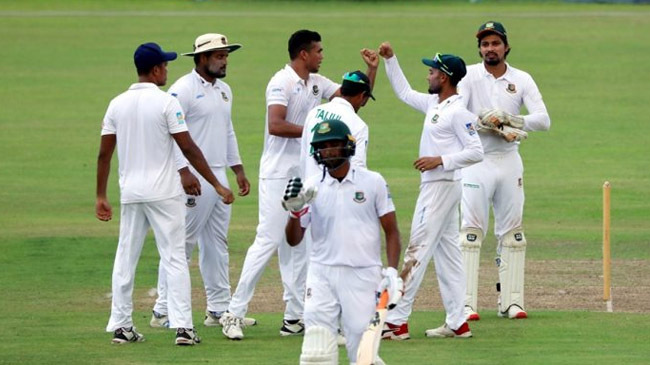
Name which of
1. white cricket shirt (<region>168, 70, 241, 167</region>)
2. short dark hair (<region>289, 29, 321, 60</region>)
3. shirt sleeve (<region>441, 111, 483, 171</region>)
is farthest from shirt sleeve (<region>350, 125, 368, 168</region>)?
white cricket shirt (<region>168, 70, 241, 167</region>)

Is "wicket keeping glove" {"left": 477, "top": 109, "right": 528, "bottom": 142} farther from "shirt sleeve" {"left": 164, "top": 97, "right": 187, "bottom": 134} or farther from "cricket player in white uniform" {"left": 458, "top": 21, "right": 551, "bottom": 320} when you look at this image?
"shirt sleeve" {"left": 164, "top": 97, "right": 187, "bottom": 134}

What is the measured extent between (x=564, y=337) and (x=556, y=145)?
15189mm

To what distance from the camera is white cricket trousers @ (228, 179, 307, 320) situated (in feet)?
41.1

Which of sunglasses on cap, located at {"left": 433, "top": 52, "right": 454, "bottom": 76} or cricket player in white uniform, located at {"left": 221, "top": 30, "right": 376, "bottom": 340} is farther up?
sunglasses on cap, located at {"left": 433, "top": 52, "right": 454, "bottom": 76}

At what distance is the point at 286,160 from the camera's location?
1285 centimetres

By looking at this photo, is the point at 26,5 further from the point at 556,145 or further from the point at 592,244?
the point at 592,244

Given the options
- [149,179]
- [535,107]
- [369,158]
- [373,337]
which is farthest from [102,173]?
[369,158]

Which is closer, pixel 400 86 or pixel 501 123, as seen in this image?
pixel 501 123

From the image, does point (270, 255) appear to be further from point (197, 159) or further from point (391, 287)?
point (391, 287)

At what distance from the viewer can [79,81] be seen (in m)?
35.9

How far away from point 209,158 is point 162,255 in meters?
1.18

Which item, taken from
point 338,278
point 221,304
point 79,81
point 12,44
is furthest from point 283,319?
point 12,44

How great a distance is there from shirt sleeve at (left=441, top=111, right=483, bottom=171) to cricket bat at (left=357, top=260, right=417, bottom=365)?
2878 millimetres

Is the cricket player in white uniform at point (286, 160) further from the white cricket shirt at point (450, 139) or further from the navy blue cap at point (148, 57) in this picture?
the navy blue cap at point (148, 57)
